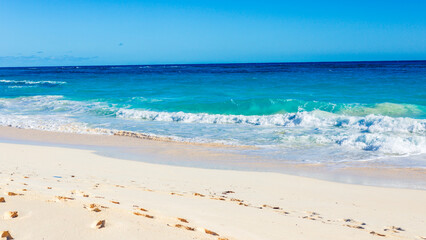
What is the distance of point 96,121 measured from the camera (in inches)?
645

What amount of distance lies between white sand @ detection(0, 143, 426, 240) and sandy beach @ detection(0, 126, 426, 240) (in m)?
0.01

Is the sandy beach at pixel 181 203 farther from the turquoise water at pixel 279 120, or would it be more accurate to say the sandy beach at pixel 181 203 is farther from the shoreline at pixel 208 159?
the turquoise water at pixel 279 120

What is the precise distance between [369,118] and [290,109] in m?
5.86

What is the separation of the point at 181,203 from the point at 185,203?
0.05 metres

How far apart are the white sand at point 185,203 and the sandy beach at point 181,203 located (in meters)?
0.01

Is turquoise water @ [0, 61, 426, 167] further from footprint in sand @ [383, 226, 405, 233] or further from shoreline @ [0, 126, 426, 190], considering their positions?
footprint in sand @ [383, 226, 405, 233]

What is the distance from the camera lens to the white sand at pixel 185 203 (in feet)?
9.96

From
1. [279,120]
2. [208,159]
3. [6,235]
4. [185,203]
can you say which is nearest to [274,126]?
[279,120]

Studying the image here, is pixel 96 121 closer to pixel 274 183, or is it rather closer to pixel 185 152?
pixel 185 152

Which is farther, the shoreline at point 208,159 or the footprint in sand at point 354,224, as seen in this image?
the shoreline at point 208,159

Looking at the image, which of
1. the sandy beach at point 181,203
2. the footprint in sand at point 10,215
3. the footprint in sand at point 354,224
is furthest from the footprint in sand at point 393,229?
the footprint in sand at point 10,215

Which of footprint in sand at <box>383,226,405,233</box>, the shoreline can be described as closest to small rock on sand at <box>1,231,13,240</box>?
footprint in sand at <box>383,226,405,233</box>

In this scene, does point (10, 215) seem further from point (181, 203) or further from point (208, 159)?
point (208, 159)

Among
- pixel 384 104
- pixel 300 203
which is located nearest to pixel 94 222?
pixel 300 203
